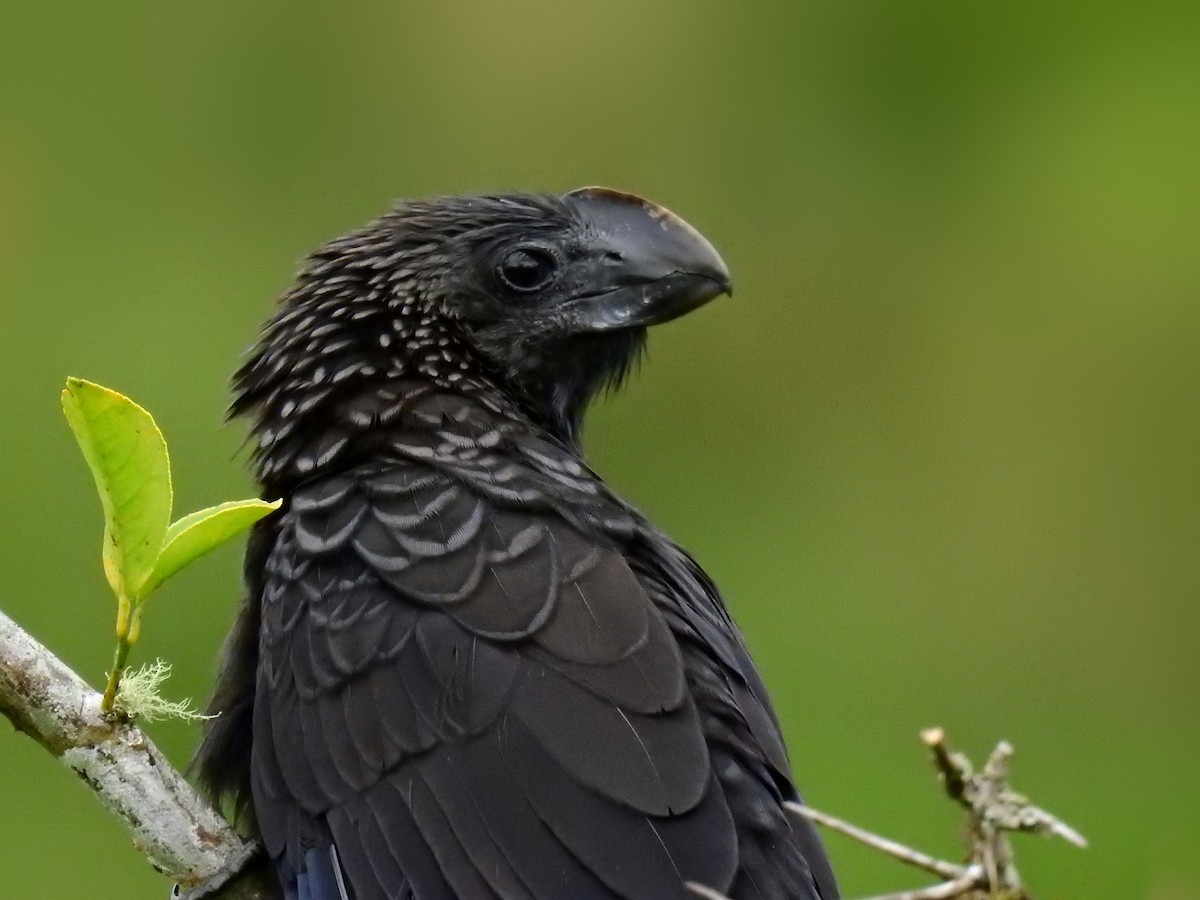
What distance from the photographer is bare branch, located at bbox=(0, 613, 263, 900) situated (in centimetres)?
274

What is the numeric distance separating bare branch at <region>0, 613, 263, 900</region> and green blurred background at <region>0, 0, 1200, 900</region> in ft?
15.0

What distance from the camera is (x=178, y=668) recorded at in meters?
6.60

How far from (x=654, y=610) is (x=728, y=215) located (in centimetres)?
494

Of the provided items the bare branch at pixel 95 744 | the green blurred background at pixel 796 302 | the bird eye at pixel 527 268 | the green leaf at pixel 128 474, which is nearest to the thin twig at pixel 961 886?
the green leaf at pixel 128 474

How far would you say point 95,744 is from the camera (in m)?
2.75

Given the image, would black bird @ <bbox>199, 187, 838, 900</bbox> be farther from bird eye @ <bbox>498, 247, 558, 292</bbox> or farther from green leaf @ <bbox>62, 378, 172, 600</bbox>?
green leaf @ <bbox>62, 378, 172, 600</bbox>

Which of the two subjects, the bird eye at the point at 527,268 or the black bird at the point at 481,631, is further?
the bird eye at the point at 527,268

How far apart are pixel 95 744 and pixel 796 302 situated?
5.69m

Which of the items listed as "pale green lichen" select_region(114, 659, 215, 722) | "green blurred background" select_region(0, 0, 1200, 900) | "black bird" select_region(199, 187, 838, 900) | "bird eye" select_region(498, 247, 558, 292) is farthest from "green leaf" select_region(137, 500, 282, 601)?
"green blurred background" select_region(0, 0, 1200, 900)

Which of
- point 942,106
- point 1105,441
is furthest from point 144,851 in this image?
point 942,106

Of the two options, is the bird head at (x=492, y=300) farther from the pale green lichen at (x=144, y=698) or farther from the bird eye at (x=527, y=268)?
the pale green lichen at (x=144, y=698)

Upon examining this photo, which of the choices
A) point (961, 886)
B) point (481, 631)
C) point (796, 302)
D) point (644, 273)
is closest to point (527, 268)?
point (644, 273)

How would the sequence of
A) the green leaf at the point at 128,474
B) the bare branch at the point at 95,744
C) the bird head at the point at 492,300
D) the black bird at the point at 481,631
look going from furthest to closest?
the bird head at the point at 492,300 → the black bird at the point at 481,631 → the bare branch at the point at 95,744 → the green leaf at the point at 128,474

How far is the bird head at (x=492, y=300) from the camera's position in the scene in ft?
12.3
